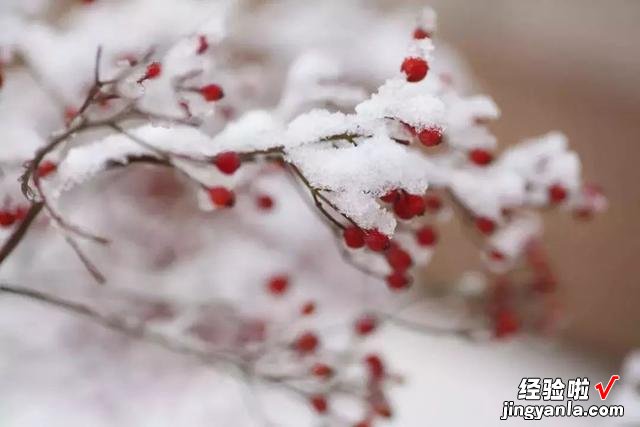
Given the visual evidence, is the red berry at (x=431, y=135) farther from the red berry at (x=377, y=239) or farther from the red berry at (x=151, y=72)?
the red berry at (x=151, y=72)

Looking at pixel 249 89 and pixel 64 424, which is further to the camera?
pixel 64 424

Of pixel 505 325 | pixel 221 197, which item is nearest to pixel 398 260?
pixel 221 197

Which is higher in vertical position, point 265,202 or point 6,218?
point 265,202

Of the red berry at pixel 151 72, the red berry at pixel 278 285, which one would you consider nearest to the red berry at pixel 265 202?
the red berry at pixel 278 285

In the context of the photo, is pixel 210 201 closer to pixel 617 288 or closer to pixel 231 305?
pixel 231 305

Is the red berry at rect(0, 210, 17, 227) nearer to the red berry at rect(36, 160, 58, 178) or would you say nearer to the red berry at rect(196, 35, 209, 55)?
the red berry at rect(36, 160, 58, 178)

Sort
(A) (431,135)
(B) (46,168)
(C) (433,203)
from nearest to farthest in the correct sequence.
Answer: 1. (A) (431,135)
2. (B) (46,168)
3. (C) (433,203)

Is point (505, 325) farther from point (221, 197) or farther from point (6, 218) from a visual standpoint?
point (6, 218)

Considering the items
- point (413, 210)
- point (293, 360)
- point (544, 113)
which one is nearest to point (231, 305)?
point (293, 360)

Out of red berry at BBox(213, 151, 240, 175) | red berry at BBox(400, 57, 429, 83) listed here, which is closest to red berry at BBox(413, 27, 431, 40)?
red berry at BBox(400, 57, 429, 83)
